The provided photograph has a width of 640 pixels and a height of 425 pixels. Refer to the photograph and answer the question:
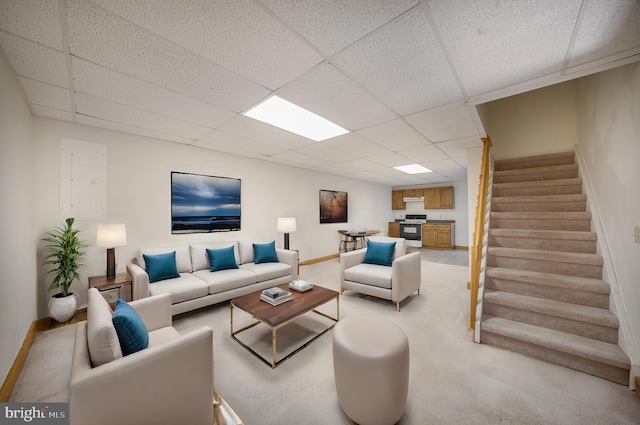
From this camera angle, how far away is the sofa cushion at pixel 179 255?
10.5ft

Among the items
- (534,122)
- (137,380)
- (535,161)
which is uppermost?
(534,122)

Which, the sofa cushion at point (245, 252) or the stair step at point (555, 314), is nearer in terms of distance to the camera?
the stair step at point (555, 314)

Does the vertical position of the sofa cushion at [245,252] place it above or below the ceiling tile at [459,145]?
below

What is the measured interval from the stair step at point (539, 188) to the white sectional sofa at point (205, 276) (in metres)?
3.60

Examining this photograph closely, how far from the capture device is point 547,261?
2637 millimetres

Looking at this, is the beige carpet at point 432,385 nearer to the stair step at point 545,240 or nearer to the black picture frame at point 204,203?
the stair step at point 545,240

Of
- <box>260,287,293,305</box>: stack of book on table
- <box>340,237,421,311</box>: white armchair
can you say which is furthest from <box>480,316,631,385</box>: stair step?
<box>260,287,293,305</box>: stack of book on table

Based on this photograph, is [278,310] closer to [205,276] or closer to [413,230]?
[205,276]

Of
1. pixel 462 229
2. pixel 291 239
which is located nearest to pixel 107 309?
pixel 291 239

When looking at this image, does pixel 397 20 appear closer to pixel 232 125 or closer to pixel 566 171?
pixel 232 125

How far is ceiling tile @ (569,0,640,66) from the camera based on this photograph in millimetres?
1293

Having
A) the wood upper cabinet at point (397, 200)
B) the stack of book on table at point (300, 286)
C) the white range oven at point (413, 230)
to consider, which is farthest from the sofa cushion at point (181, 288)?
the wood upper cabinet at point (397, 200)

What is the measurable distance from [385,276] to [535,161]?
3363mm

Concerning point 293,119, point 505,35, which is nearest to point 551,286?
point 505,35
